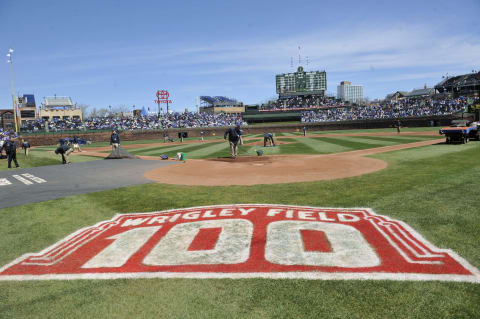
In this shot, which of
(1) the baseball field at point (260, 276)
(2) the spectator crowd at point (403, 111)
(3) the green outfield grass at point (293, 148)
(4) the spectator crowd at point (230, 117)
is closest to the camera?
(1) the baseball field at point (260, 276)

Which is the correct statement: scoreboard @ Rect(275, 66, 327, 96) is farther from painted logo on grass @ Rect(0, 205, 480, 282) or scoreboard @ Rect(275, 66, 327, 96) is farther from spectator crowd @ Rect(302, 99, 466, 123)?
painted logo on grass @ Rect(0, 205, 480, 282)

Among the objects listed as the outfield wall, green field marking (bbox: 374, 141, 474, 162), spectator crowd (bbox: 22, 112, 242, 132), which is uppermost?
spectator crowd (bbox: 22, 112, 242, 132)

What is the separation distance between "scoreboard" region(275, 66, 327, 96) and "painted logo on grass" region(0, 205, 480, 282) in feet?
332

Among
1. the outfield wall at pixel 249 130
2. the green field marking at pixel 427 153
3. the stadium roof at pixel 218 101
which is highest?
the stadium roof at pixel 218 101

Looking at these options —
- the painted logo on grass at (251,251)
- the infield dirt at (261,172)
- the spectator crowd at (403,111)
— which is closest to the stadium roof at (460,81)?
the spectator crowd at (403,111)

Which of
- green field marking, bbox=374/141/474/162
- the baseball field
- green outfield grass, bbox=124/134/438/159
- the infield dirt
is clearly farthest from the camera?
green outfield grass, bbox=124/134/438/159

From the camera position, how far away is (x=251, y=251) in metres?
4.88

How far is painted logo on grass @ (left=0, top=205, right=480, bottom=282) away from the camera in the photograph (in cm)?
414

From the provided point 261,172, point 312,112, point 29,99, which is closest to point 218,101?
point 312,112

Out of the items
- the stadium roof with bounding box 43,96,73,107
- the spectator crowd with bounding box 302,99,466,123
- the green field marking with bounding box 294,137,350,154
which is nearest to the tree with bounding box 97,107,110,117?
the stadium roof with bounding box 43,96,73,107

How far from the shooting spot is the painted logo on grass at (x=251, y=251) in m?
4.14

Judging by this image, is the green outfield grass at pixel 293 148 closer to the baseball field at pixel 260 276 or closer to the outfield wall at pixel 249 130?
the baseball field at pixel 260 276

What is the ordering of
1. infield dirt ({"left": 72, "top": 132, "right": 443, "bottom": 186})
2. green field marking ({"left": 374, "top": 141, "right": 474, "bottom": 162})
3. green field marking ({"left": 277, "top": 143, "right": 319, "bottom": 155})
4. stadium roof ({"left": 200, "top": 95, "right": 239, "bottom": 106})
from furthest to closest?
1. stadium roof ({"left": 200, "top": 95, "right": 239, "bottom": 106})
2. green field marking ({"left": 277, "top": 143, "right": 319, "bottom": 155})
3. green field marking ({"left": 374, "top": 141, "right": 474, "bottom": 162})
4. infield dirt ({"left": 72, "top": 132, "right": 443, "bottom": 186})

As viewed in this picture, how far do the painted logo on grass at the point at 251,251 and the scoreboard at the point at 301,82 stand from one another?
3981 inches
